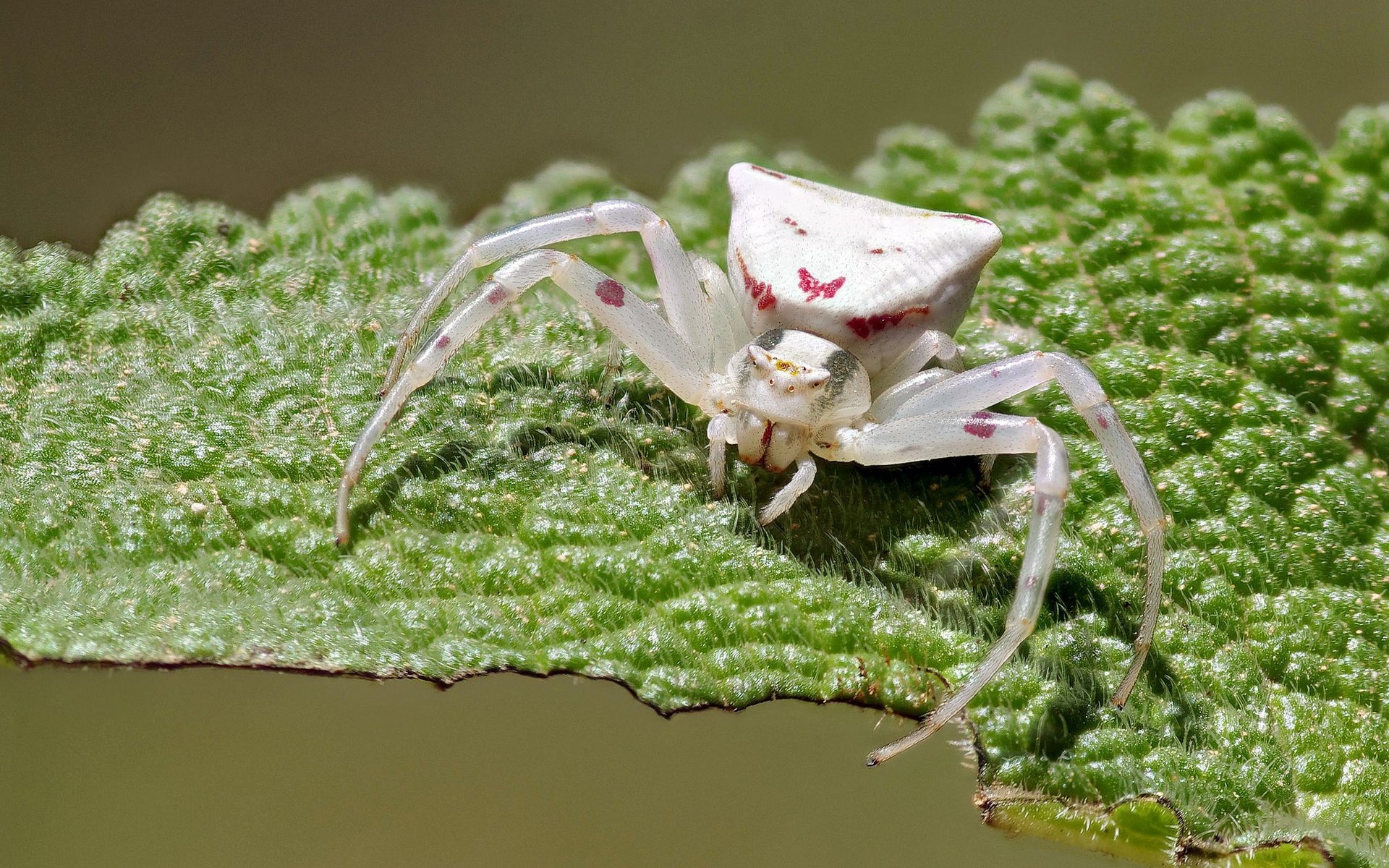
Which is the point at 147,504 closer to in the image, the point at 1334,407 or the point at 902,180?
the point at 902,180

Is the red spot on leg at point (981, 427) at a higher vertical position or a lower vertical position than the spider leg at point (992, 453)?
higher

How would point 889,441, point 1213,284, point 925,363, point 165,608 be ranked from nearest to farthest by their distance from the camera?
1. point 165,608
2. point 889,441
3. point 925,363
4. point 1213,284

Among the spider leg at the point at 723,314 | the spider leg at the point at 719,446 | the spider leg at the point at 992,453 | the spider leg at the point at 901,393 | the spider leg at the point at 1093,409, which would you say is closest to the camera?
the spider leg at the point at 992,453

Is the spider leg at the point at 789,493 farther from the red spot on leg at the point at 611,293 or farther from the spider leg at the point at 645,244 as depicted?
the red spot on leg at the point at 611,293

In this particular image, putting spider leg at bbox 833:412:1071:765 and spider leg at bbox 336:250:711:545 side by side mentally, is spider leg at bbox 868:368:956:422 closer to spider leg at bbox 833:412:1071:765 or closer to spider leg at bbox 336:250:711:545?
spider leg at bbox 833:412:1071:765

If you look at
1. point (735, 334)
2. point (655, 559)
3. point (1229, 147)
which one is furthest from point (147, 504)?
point (1229, 147)

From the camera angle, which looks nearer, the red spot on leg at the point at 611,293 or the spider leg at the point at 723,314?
the red spot on leg at the point at 611,293

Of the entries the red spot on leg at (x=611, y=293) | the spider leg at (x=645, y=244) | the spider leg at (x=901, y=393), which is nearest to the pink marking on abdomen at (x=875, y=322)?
the spider leg at (x=901, y=393)

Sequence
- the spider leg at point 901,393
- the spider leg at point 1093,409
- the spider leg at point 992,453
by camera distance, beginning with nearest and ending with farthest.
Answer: the spider leg at point 992,453, the spider leg at point 1093,409, the spider leg at point 901,393
